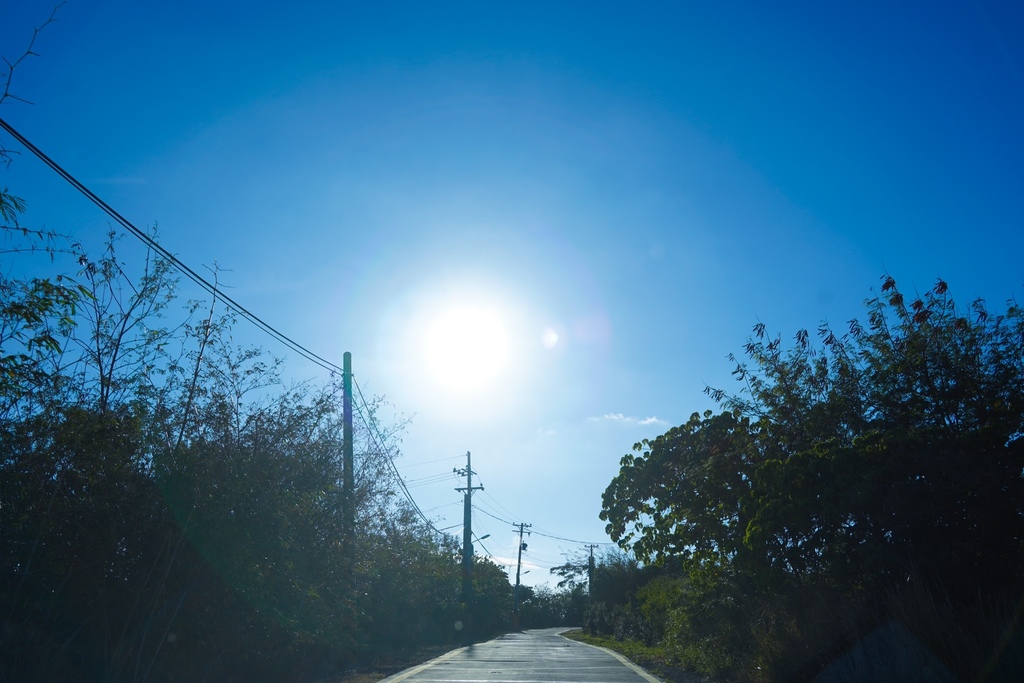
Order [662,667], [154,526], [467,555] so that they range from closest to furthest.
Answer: [154,526] → [662,667] → [467,555]

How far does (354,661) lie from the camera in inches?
725

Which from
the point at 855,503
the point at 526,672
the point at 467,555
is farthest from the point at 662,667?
the point at 467,555

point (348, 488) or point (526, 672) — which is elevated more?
point (348, 488)

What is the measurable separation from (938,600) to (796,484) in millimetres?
2375

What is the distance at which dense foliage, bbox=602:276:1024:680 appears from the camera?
10.3 meters

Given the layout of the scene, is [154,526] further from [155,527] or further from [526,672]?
[526,672]

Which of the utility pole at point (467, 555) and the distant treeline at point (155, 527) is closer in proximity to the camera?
the distant treeline at point (155, 527)

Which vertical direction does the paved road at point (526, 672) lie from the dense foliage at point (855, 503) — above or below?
below

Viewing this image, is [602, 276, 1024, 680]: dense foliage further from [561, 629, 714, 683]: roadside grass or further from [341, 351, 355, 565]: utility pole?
[341, 351, 355, 565]: utility pole

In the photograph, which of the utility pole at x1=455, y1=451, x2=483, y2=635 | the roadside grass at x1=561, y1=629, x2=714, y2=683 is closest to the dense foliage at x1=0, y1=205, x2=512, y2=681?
the roadside grass at x1=561, y1=629, x2=714, y2=683

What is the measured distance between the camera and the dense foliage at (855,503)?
33.8 feet

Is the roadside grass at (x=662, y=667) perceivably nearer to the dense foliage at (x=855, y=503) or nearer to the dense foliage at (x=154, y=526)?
the dense foliage at (x=855, y=503)

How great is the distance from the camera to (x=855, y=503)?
10.7 meters

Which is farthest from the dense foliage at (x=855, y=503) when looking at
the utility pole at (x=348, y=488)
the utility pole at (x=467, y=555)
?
the utility pole at (x=467, y=555)
